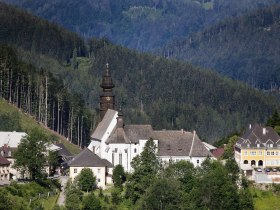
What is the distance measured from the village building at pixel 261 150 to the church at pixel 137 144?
5.22 meters

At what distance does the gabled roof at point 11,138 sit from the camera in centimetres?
11700

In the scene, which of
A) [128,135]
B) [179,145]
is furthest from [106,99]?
[179,145]

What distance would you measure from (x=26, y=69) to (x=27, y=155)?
53965 millimetres

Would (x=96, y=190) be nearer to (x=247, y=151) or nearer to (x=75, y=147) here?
(x=247, y=151)

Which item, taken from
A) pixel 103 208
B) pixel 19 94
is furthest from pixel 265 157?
pixel 19 94

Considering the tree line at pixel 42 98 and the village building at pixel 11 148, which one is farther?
the tree line at pixel 42 98

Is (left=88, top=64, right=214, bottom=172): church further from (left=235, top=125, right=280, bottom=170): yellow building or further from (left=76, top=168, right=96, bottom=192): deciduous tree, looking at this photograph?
(left=76, top=168, right=96, bottom=192): deciduous tree

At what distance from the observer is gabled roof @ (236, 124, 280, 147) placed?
11294cm

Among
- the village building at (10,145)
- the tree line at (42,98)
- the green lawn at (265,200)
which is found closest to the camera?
the green lawn at (265,200)

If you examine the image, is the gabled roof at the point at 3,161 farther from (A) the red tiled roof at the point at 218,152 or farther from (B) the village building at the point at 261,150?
(A) the red tiled roof at the point at 218,152

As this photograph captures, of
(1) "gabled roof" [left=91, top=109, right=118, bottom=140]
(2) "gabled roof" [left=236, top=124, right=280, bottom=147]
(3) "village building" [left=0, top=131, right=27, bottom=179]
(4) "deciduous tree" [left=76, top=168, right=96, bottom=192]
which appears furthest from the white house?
(3) "village building" [left=0, top=131, right=27, bottom=179]

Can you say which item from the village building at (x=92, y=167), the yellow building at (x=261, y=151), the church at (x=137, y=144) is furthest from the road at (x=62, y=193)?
Answer: the yellow building at (x=261, y=151)

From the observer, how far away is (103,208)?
306 feet

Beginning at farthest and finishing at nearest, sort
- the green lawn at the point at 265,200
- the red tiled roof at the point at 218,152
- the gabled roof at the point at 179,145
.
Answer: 1. the red tiled roof at the point at 218,152
2. the gabled roof at the point at 179,145
3. the green lawn at the point at 265,200
